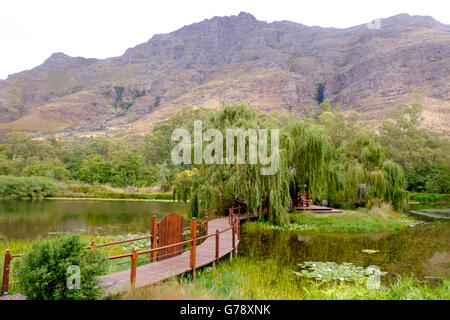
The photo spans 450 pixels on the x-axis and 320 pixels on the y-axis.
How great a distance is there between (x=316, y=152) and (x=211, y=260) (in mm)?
10440

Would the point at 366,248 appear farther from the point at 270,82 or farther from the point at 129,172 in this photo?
the point at 270,82

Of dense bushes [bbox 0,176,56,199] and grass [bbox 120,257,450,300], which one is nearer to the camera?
grass [bbox 120,257,450,300]

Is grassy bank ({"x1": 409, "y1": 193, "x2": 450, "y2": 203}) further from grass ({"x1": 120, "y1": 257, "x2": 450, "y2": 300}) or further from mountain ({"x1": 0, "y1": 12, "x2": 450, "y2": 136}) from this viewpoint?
mountain ({"x1": 0, "y1": 12, "x2": 450, "y2": 136})

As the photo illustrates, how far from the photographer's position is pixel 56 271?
4680 millimetres

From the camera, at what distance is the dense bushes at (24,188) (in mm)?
35469

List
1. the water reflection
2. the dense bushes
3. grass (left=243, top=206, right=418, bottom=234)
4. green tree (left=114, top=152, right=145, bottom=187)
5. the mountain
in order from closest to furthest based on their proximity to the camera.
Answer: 1. the water reflection
2. grass (left=243, top=206, right=418, bottom=234)
3. the dense bushes
4. green tree (left=114, top=152, right=145, bottom=187)
5. the mountain

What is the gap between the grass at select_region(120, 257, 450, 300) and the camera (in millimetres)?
5605

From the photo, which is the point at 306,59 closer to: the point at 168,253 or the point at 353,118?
the point at 353,118

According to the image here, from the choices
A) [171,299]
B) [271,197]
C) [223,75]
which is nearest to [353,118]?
[271,197]

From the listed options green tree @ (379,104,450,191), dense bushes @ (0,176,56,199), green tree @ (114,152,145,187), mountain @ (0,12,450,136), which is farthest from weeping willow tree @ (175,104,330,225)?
mountain @ (0,12,450,136)

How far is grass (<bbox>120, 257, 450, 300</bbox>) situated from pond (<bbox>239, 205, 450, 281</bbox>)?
129 cm

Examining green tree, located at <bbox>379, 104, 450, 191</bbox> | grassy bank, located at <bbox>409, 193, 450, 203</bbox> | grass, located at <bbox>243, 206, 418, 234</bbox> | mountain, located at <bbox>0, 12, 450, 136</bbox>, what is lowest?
grassy bank, located at <bbox>409, 193, 450, 203</bbox>

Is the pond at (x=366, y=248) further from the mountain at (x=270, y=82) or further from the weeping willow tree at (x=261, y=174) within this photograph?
the mountain at (x=270, y=82)

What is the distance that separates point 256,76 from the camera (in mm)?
133125
